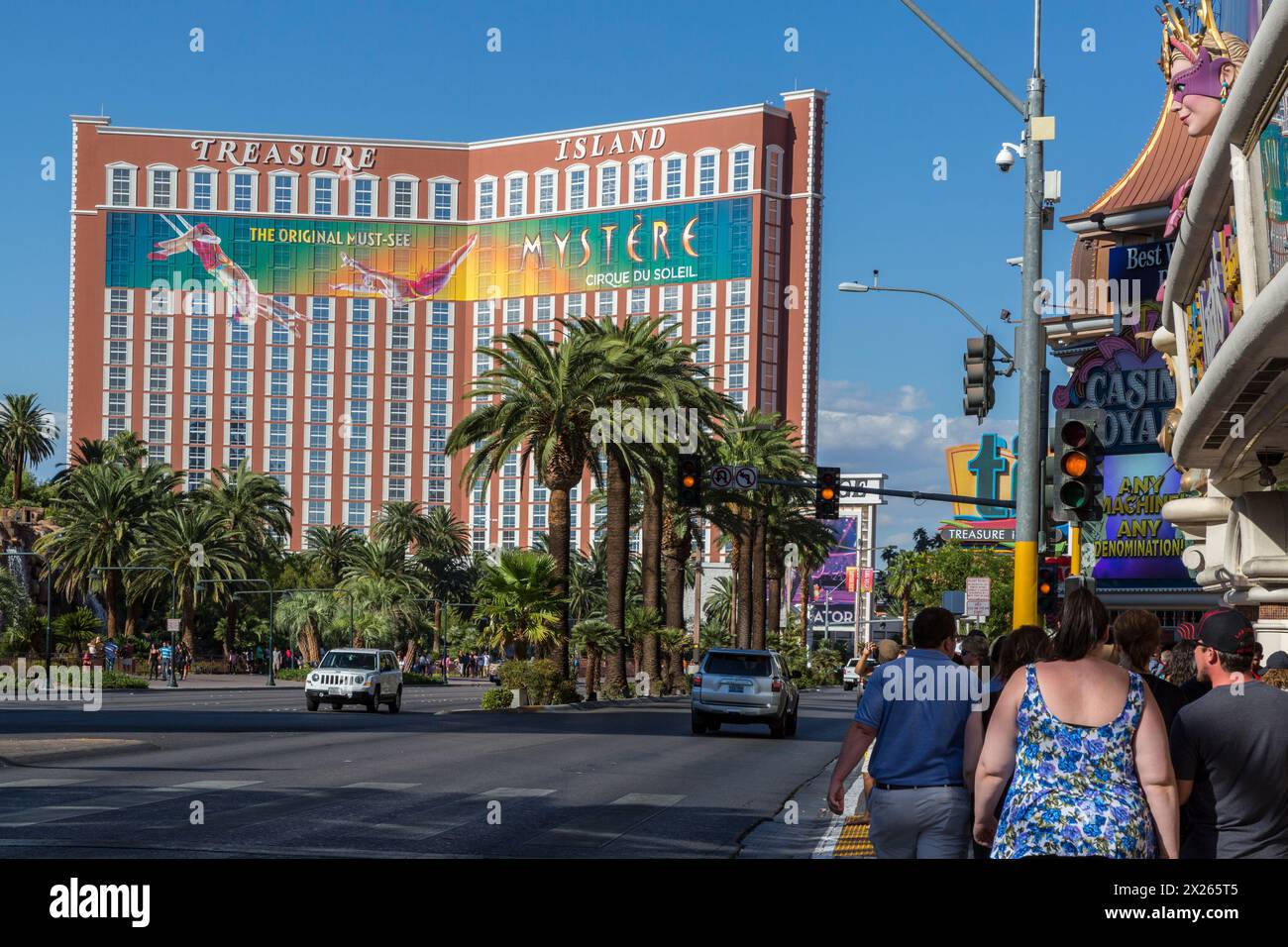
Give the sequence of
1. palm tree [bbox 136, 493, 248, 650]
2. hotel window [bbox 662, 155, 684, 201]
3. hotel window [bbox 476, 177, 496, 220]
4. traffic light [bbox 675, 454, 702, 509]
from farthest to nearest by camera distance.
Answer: hotel window [bbox 476, 177, 496, 220]
hotel window [bbox 662, 155, 684, 201]
palm tree [bbox 136, 493, 248, 650]
traffic light [bbox 675, 454, 702, 509]

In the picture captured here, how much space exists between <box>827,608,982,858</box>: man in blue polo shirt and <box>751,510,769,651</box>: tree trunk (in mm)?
61989

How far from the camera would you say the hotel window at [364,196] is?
165 m

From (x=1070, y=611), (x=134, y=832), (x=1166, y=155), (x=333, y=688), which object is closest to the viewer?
(x=1070, y=611)

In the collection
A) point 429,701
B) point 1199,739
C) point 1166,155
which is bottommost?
point 429,701

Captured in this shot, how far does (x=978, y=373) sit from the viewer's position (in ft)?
67.1

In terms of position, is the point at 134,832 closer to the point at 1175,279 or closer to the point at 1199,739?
the point at 1199,739

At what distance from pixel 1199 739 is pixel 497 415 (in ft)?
135

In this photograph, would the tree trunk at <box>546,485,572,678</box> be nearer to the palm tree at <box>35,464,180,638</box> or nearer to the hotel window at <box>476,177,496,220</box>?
the palm tree at <box>35,464,180,638</box>

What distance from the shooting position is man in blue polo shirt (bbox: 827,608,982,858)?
8.01 meters

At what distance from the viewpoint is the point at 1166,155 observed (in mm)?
67812

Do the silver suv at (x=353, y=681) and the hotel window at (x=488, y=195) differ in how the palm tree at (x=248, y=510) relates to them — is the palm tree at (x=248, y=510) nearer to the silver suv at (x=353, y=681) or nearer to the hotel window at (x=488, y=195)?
the silver suv at (x=353, y=681)

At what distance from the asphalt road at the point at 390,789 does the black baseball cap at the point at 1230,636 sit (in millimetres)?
6621

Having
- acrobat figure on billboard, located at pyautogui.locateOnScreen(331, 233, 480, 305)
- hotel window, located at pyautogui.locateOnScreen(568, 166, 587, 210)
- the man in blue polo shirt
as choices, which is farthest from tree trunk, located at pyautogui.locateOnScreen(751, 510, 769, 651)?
acrobat figure on billboard, located at pyautogui.locateOnScreen(331, 233, 480, 305)
